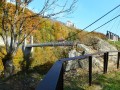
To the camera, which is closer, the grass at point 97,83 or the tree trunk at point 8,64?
the grass at point 97,83

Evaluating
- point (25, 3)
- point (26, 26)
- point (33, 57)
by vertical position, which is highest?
point (25, 3)

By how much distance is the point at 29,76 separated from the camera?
9516mm

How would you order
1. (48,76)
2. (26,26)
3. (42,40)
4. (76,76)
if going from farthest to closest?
(42,40), (26,26), (76,76), (48,76)

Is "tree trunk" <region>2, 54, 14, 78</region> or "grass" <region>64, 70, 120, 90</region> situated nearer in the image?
"grass" <region>64, 70, 120, 90</region>

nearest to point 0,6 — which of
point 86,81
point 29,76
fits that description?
point 29,76

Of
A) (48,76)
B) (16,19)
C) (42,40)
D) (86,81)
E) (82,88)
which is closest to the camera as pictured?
(48,76)

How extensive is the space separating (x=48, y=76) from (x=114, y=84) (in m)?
5.91

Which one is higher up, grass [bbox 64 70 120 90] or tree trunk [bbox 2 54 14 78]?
grass [bbox 64 70 120 90]

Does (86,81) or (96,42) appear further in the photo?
(96,42)

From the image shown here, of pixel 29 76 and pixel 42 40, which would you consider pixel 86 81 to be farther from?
pixel 42 40

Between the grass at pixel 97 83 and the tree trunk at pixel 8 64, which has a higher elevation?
the grass at pixel 97 83

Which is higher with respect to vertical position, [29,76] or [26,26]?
[26,26]

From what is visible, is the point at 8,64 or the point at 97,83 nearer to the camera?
the point at 97,83

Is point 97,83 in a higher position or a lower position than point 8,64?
higher
